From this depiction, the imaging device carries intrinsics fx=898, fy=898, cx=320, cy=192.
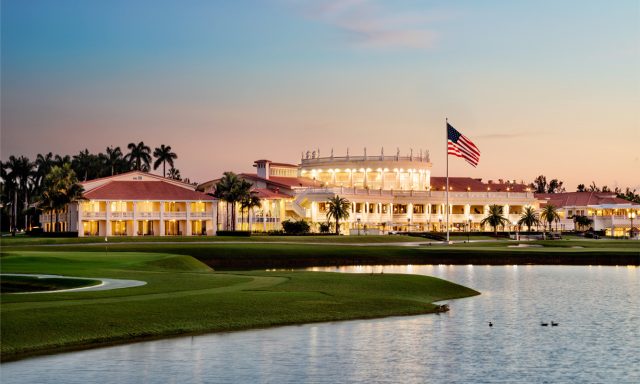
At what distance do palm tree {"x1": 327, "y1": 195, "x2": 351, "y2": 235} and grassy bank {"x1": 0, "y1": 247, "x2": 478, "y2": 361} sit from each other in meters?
100

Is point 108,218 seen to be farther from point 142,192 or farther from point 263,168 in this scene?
point 263,168

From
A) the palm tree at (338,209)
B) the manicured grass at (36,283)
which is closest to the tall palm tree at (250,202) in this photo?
the palm tree at (338,209)

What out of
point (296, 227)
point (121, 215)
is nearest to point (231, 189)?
point (296, 227)

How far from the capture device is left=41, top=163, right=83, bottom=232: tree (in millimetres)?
139375

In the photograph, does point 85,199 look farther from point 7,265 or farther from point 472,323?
point 472,323

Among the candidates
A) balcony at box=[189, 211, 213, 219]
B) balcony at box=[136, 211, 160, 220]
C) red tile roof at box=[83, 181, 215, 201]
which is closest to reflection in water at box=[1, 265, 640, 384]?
Answer: red tile roof at box=[83, 181, 215, 201]

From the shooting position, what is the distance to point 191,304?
126 ft

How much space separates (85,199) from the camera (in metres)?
141

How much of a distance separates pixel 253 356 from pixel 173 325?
5.68 metres

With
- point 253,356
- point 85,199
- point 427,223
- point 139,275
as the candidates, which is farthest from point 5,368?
point 427,223

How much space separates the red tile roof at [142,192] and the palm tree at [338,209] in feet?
76.1

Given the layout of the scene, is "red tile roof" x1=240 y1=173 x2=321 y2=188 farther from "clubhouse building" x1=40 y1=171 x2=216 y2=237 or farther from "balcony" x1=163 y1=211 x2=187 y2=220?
"balcony" x1=163 y1=211 x2=187 y2=220

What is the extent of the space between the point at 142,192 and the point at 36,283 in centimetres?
10325

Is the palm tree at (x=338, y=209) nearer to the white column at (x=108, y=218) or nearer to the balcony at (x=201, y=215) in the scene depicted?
the balcony at (x=201, y=215)
